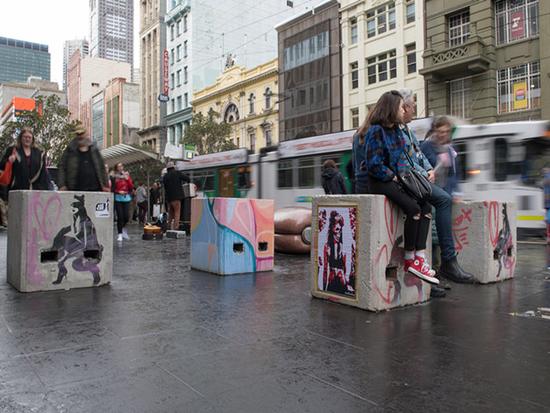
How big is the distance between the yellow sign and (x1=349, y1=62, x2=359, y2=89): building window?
11385 millimetres

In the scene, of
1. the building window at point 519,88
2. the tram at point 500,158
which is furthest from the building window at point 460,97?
the tram at point 500,158

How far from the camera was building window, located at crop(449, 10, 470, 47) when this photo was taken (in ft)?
82.1

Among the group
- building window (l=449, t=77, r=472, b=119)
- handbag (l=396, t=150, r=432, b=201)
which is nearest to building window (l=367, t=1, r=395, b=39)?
building window (l=449, t=77, r=472, b=119)

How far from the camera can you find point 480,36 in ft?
78.0

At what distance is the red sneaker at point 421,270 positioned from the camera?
13.3 ft

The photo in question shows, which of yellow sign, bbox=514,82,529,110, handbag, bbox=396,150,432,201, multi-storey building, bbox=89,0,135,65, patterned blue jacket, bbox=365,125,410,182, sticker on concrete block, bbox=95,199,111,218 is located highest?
multi-storey building, bbox=89,0,135,65

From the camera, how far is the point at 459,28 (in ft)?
83.9

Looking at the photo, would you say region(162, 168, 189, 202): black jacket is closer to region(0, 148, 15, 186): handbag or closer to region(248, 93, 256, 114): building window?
region(0, 148, 15, 186): handbag

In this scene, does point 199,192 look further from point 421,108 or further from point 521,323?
point 521,323

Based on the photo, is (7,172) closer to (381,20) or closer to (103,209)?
(103,209)

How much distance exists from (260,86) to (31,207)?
41707mm

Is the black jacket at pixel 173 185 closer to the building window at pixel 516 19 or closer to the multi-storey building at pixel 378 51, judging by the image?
the multi-storey building at pixel 378 51

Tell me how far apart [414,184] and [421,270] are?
0.75m

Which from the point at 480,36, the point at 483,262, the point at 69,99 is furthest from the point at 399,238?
the point at 69,99
